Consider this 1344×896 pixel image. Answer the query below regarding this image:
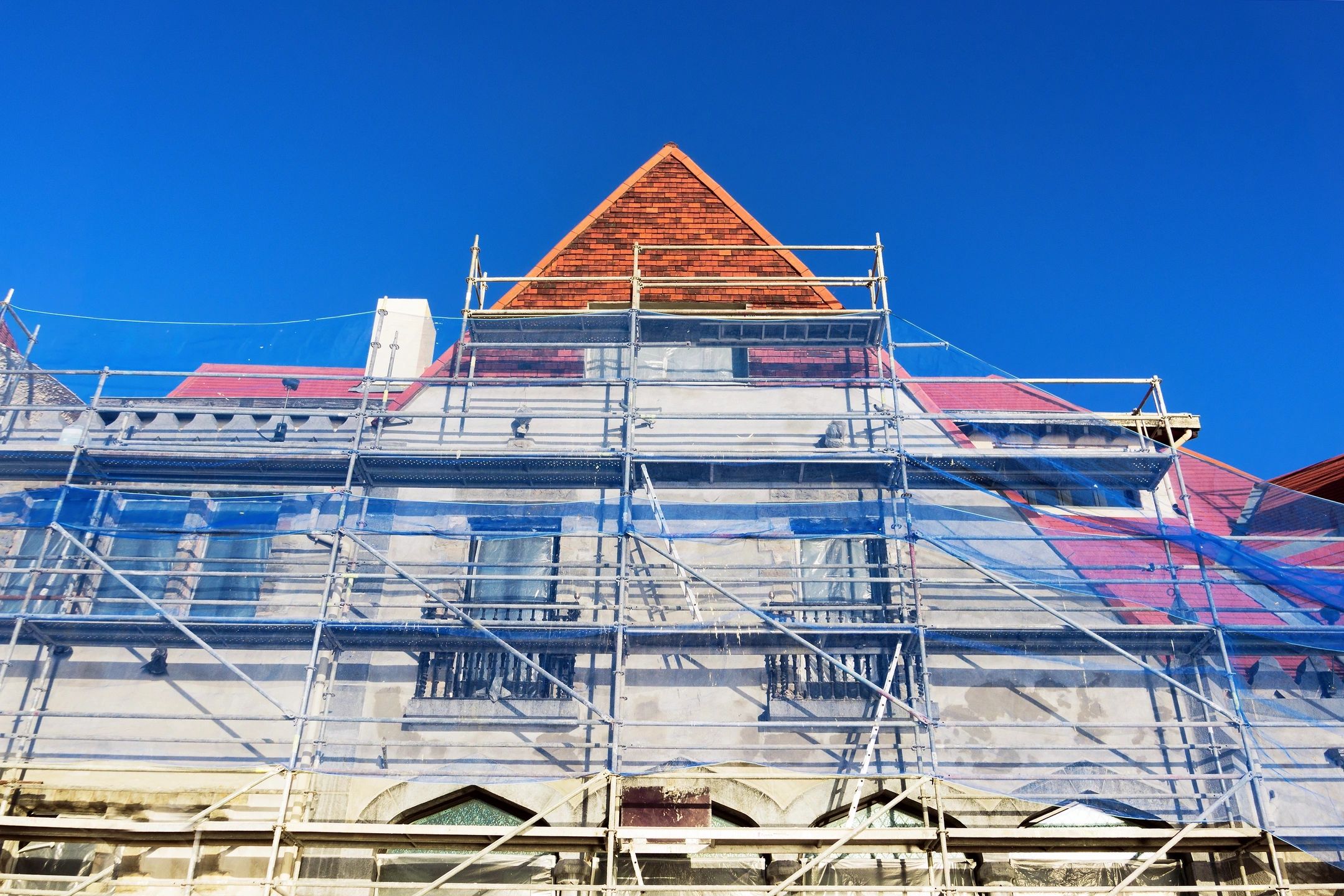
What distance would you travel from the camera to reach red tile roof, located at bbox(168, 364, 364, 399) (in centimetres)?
1393

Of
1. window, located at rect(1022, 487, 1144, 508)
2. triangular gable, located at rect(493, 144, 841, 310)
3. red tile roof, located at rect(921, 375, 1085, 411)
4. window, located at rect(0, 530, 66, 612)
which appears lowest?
window, located at rect(0, 530, 66, 612)

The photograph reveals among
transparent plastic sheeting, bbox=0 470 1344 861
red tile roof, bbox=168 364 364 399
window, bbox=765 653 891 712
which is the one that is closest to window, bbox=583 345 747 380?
transparent plastic sheeting, bbox=0 470 1344 861

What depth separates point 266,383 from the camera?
48.8 feet

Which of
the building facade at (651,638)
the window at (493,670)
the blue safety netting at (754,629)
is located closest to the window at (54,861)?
the building facade at (651,638)

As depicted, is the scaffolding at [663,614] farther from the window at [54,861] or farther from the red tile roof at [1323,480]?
the red tile roof at [1323,480]

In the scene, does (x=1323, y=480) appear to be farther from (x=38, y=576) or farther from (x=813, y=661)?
(x=38, y=576)

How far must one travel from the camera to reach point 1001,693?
38.8 feet

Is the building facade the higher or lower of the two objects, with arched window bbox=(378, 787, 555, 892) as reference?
higher

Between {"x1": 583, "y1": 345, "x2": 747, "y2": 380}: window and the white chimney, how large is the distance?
7.97 ft

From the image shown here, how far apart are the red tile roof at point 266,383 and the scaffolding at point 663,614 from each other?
0.55m

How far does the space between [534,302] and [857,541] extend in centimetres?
616

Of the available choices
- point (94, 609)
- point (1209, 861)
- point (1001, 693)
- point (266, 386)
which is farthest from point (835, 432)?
point (94, 609)

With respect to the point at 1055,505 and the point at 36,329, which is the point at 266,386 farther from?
the point at 1055,505

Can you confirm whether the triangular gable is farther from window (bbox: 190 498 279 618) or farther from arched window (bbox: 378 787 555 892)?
arched window (bbox: 378 787 555 892)
